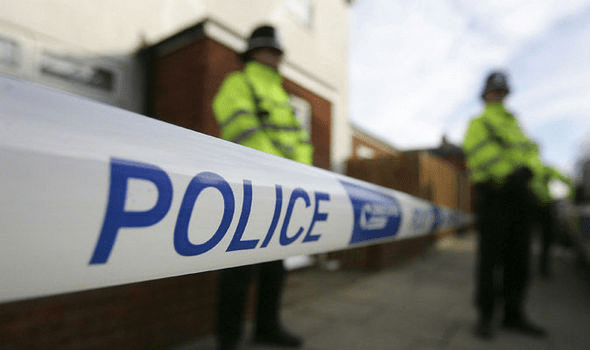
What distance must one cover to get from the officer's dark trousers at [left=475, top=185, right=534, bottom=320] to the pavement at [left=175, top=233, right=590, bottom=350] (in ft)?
1.04

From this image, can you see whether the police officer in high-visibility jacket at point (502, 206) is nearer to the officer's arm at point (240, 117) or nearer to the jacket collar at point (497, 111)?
the jacket collar at point (497, 111)

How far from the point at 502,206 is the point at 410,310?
1.49m

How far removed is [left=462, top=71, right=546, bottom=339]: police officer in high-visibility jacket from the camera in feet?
8.70

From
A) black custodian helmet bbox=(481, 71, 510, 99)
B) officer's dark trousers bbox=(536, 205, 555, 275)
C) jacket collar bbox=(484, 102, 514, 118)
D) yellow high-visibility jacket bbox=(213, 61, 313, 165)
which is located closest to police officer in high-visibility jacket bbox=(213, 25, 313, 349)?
yellow high-visibility jacket bbox=(213, 61, 313, 165)

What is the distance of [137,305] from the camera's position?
2344 millimetres

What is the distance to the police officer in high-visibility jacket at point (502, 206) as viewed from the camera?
265 centimetres

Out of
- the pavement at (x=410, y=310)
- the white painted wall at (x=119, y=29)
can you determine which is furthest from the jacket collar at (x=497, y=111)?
the white painted wall at (x=119, y=29)

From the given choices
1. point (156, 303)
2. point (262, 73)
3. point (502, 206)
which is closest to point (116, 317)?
point (156, 303)

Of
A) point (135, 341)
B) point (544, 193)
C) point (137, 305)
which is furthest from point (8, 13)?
point (544, 193)

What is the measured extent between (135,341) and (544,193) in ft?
12.0

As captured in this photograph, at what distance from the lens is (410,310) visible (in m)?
3.40

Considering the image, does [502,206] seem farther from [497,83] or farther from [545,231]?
[545,231]

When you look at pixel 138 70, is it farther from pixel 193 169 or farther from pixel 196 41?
pixel 193 169

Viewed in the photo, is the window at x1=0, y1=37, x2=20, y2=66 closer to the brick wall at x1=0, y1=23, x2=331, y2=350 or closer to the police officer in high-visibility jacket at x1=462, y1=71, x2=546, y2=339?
the brick wall at x1=0, y1=23, x2=331, y2=350
